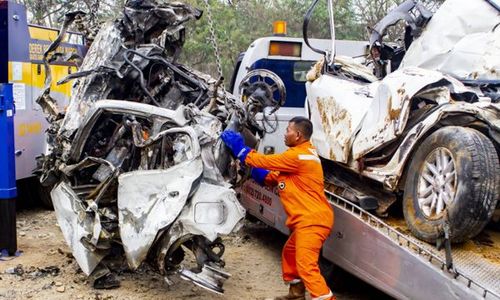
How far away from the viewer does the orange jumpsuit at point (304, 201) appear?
4.41 metres

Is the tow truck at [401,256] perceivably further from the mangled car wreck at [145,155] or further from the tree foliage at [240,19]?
the tree foliage at [240,19]

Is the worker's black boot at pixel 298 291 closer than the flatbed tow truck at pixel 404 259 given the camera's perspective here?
No

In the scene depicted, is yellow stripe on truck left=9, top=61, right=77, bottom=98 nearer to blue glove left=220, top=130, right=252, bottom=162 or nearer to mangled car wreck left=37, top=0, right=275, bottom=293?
mangled car wreck left=37, top=0, right=275, bottom=293

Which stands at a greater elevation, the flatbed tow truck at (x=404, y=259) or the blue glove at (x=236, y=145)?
the blue glove at (x=236, y=145)

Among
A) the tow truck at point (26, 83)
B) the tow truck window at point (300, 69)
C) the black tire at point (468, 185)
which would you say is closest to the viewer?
the black tire at point (468, 185)

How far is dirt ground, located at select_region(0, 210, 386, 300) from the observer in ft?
16.0

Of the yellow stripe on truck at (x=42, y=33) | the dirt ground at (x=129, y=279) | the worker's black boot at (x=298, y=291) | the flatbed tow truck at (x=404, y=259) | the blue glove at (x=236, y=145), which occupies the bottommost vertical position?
the dirt ground at (x=129, y=279)

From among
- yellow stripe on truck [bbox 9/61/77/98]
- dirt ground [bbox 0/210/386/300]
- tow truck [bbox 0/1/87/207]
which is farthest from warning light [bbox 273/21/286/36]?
yellow stripe on truck [bbox 9/61/77/98]

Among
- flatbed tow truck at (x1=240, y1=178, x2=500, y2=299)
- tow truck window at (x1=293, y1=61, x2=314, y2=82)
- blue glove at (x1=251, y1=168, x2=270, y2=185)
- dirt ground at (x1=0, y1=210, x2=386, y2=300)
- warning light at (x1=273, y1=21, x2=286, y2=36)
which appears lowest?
dirt ground at (x1=0, y1=210, x2=386, y2=300)

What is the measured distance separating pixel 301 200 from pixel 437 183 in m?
1.05

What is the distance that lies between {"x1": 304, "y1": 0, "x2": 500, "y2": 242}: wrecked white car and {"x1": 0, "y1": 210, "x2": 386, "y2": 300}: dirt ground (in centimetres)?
114

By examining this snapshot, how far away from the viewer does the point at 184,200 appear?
4.34 meters

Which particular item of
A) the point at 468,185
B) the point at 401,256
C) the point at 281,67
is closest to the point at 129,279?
the point at 401,256

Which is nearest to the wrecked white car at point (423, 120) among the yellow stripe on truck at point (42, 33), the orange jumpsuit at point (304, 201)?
the orange jumpsuit at point (304, 201)
